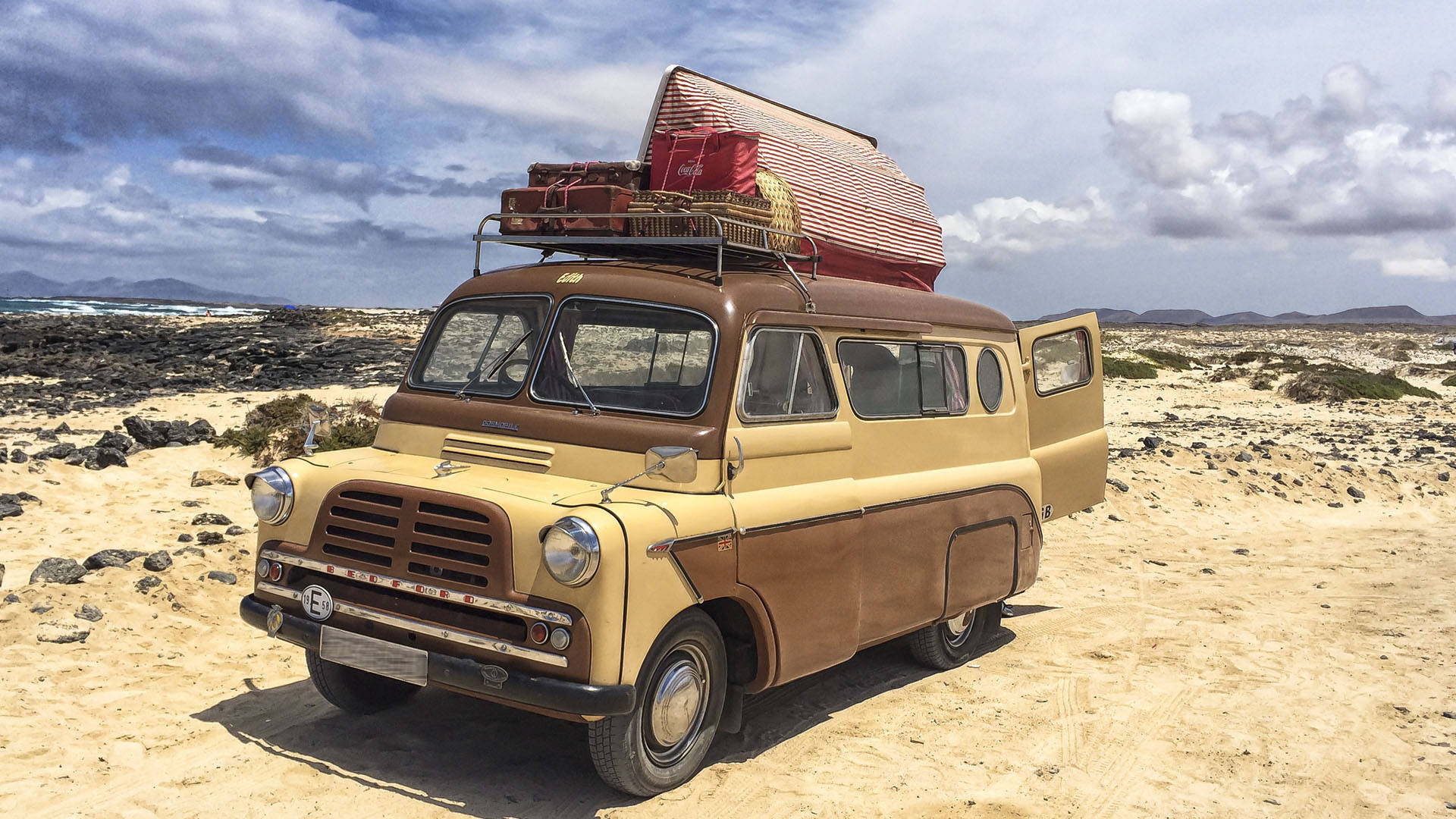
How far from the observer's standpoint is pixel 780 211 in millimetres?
6852

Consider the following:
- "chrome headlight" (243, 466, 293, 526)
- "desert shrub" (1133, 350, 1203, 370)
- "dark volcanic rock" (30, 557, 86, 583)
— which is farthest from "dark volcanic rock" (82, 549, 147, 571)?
"desert shrub" (1133, 350, 1203, 370)

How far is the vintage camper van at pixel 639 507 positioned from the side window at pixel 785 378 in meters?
0.01

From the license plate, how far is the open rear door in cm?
514

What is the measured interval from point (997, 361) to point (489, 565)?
4471 millimetres

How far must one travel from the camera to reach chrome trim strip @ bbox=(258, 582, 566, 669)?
4766 millimetres

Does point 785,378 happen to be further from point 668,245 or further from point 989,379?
point 989,379

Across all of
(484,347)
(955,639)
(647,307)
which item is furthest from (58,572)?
(955,639)

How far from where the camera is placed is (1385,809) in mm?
5660

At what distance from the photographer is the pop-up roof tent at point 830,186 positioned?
302 inches

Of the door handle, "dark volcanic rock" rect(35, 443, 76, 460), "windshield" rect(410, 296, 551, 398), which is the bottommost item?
"dark volcanic rock" rect(35, 443, 76, 460)

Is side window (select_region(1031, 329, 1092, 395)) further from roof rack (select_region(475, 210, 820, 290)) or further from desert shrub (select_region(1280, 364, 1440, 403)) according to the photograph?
desert shrub (select_region(1280, 364, 1440, 403))

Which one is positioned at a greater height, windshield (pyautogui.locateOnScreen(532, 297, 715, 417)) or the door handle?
windshield (pyautogui.locateOnScreen(532, 297, 715, 417))

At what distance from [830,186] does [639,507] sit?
368 cm

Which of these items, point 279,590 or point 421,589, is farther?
point 279,590
